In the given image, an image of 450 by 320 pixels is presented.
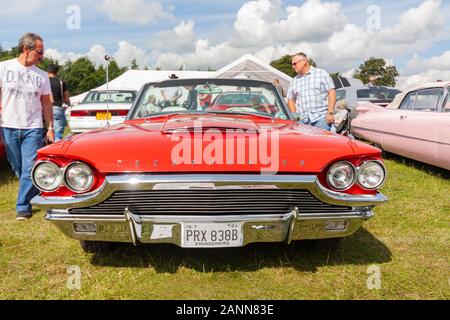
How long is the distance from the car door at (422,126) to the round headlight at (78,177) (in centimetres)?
443

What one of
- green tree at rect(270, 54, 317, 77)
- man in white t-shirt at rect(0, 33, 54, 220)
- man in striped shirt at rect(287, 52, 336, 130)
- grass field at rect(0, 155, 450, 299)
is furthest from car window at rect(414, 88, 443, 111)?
green tree at rect(270, 54, 317, 77)

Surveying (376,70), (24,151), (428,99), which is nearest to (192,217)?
(24,151)

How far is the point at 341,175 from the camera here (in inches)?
99.5

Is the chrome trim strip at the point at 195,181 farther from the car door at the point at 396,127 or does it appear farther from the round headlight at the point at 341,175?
the car door at the point at 396,127

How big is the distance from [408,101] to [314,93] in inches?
79.8

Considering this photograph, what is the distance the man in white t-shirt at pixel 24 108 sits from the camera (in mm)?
3953

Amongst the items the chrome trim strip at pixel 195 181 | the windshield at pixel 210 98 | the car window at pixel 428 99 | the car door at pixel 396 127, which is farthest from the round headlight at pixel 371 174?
the car door at pixel 396 127

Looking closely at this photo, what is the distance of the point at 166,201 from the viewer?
2.35m

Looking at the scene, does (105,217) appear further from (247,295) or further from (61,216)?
(247,295)

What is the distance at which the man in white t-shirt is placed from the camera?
13.0 feet

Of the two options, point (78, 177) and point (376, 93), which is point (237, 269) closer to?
point (78, 177)

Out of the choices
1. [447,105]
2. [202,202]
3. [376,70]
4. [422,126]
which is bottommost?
[202,202]

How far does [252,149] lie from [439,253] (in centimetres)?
177

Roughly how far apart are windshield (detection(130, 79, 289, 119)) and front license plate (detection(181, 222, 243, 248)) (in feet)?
4.84
